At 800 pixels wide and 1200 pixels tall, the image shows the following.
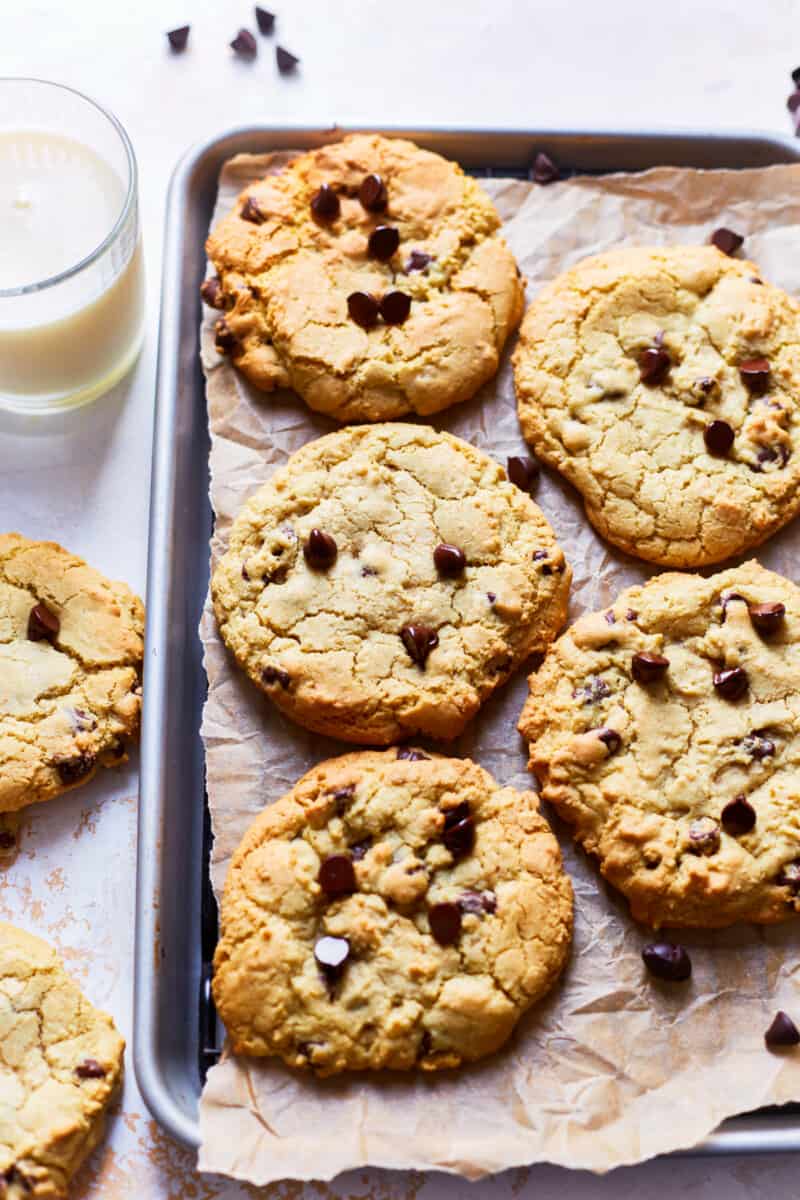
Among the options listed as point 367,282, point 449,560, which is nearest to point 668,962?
point 449,560

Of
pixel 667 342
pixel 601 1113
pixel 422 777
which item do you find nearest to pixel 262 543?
pixel 422 777

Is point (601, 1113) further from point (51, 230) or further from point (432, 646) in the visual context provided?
point (51, 230)

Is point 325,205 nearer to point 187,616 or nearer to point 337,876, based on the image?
point 187,616

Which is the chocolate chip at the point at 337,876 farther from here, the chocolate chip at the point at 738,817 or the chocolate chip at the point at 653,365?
the chocolate chip at the point at 653,365

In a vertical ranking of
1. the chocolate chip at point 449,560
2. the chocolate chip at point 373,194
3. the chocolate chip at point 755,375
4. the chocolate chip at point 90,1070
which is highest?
the chocolate chip at point 373,194

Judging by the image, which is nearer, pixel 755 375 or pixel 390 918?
pixel 390 918

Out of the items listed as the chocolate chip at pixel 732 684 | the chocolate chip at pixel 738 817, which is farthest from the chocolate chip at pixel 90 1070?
the chocolate chip at pixel 732 684

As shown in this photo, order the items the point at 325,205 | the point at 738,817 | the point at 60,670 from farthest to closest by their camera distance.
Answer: the point at 325,205, the point at 60,670, the point at 738,817
